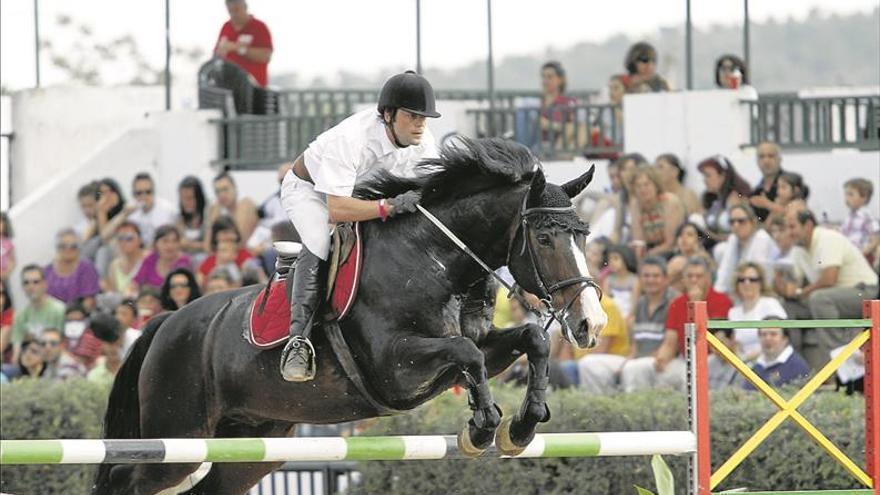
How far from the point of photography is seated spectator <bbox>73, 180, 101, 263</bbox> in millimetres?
14625

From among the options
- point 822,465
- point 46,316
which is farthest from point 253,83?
point 822,465

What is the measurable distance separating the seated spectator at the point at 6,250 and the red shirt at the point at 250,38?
103 inches

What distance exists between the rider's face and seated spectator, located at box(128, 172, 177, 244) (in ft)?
24.2

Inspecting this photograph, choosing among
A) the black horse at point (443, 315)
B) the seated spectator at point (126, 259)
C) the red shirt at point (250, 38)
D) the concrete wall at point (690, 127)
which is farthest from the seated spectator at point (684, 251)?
the red shirt at point (250, 38)

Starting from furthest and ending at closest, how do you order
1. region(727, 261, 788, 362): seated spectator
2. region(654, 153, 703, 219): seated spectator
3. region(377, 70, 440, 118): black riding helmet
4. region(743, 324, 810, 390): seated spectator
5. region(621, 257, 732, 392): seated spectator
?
1. region(654, 153, 703, 219): seated spectator
2. region(621, 257, 732, 392): seated spectator
3. region(727, 261, 788, 362): seated spectator
4. region(743, 324, 810, 390): seated spectator
5. region(377, 70, 440, 118): black riding helmet

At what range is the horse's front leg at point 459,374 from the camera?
6.66 meters

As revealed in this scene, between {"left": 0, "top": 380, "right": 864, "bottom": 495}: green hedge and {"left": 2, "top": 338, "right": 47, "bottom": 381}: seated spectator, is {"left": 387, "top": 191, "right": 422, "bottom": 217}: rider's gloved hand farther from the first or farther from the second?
{"left": 2, "top": 338, "right": 47, "bottom": 381}: seated spectator

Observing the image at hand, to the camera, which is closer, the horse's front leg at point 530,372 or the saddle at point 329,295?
the horse's front leg at point 530,372

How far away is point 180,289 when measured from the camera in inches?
479

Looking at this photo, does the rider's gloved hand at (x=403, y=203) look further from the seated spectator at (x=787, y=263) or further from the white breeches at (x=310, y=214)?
the seated spectator at (x=787, y=263)

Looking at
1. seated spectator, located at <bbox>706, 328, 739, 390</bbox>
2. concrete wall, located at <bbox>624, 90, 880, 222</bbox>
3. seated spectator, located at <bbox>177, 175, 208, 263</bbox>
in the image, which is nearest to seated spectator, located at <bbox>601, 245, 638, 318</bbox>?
seated spectator, located at <bbox>706, 328, 739, 390</bbox>

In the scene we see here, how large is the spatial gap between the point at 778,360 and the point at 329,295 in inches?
152

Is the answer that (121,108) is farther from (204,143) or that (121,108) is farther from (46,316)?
(46,316)

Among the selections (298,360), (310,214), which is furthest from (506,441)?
(310,214)
